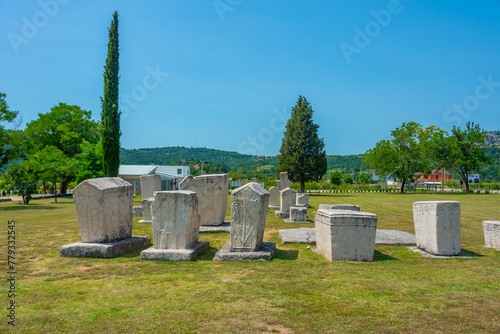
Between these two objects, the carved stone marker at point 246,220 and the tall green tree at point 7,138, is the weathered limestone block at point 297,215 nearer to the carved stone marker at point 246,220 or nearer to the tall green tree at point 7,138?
the carved stone marker at point 246,220

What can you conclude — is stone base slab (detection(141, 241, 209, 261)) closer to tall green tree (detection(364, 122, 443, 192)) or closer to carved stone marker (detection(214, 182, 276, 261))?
carved stone marker (detection(214, 182, 276, 261))

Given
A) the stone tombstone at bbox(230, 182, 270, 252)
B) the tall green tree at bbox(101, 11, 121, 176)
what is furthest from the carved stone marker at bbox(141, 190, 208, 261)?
the tall green tree at bbox(101, 11, 121, 176)

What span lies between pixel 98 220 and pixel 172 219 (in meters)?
1.61

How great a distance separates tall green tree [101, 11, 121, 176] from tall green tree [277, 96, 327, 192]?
1806cm

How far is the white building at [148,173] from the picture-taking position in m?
37.2

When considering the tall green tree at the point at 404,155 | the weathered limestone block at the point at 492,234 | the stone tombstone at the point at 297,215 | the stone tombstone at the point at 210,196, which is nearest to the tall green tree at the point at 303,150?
the tall green tree at the point at 404,155

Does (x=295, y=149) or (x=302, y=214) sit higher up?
(x=295, y=149)

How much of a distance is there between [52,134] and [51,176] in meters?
7.33

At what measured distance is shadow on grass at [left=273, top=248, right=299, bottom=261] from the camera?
6838mm

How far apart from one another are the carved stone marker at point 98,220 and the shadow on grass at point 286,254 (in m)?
3.33

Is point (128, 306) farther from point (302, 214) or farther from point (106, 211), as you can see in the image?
point (302, 214)

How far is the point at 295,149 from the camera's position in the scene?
1324 inches

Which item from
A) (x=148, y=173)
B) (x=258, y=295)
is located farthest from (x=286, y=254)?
(x=148, y=173)

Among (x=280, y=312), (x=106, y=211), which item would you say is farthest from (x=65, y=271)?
(x=280, y=312)
